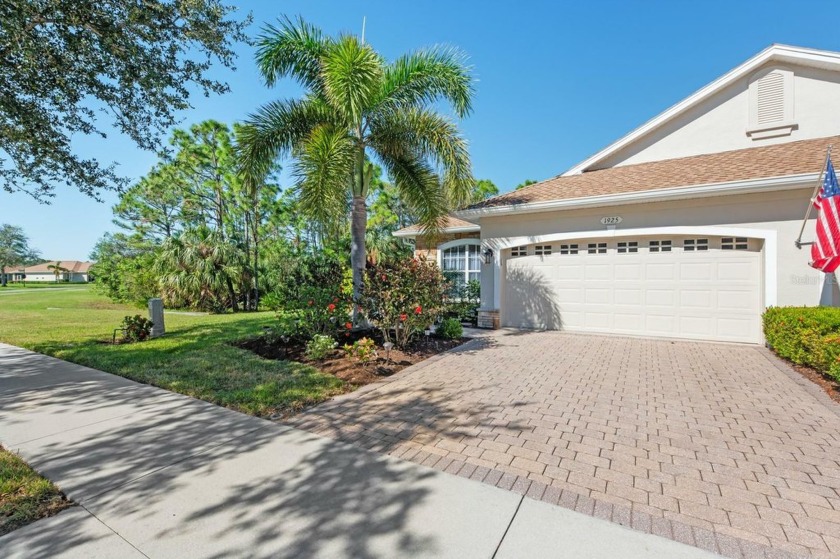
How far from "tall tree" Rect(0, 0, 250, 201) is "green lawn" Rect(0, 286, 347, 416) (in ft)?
11.5

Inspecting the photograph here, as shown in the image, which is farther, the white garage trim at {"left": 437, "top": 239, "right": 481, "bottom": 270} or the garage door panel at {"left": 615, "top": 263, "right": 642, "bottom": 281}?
the white garage trim at {"left": 437, "top": 239, "right": 481, "bottom": 270}

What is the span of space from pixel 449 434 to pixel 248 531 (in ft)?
6.72

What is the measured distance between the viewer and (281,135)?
27.6ft

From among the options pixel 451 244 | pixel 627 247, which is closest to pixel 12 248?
pixel 451 244

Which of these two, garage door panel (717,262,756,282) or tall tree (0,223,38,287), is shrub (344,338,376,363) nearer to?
garage door panel (717,262,756,282)

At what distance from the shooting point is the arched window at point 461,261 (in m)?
14.0

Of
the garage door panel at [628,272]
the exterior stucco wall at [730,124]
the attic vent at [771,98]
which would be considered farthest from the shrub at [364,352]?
the attic vent at [771,98]

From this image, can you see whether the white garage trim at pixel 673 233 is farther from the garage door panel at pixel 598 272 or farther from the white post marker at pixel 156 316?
the white post marker at pixel 156 316

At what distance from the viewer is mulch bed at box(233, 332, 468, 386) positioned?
20.6 feet

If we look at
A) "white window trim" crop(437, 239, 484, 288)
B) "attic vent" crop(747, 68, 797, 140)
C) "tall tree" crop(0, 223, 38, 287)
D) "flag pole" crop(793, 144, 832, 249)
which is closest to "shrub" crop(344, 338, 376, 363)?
"white window trim" crop(437, 239, 484, 288)

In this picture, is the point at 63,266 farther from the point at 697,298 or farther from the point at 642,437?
the point at 642,437

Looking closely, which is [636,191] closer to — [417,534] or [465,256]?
[465,256]

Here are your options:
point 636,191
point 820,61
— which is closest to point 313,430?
point 636,191

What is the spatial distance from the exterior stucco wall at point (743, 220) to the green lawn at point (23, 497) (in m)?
10.1
